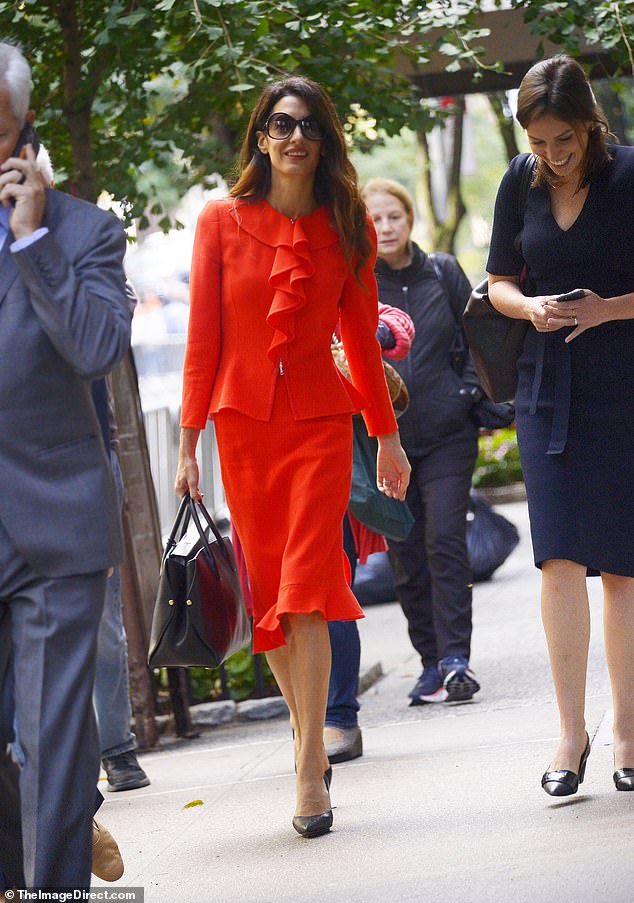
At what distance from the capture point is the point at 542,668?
7.19 m

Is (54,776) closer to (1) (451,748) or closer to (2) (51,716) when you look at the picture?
(2) (51,716)

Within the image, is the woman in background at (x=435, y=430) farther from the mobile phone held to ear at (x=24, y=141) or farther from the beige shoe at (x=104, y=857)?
the mobile phone held to ear at (x=24, y=141)

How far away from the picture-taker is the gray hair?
3100mm

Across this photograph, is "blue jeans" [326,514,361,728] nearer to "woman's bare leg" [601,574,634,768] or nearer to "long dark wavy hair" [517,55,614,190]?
"woman's bare leg" [601,574,634,768]

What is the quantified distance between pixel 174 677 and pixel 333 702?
124 cm

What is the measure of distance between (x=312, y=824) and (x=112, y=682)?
1289 mm

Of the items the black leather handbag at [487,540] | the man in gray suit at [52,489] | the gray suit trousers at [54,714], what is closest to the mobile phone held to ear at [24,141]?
the man in gray suit at [52,489]

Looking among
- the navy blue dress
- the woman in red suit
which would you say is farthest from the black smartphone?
the woman in red suit

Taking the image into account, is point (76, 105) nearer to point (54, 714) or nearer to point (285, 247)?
point (285, 247)

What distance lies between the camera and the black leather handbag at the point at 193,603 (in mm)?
4559

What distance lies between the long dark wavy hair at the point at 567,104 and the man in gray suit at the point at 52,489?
1636 mm

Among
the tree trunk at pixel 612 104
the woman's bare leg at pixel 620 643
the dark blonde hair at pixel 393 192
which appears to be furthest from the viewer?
the tree trunk at pixel 612 104

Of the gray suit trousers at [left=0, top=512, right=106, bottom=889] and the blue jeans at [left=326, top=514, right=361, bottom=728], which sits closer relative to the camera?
the gray suit trousers at [left=0, top=512, right=106, bottom=889]

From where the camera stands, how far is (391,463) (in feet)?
15.8
